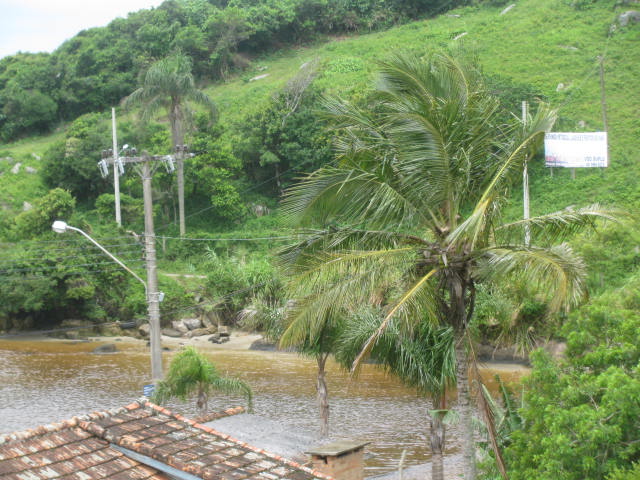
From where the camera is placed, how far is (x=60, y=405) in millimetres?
22016

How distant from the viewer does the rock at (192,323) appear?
3694 centimetres

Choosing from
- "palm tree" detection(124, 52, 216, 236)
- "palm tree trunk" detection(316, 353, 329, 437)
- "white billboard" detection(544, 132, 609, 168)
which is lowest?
"palm tree trunk" detection(316, 353, 329, 437)

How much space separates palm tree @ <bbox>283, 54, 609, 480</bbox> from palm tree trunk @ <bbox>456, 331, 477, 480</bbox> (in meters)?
0.02

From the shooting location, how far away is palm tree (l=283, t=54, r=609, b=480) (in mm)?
9914

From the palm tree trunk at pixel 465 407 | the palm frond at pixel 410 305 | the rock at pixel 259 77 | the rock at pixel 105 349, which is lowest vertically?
the rock at pixel 105 349

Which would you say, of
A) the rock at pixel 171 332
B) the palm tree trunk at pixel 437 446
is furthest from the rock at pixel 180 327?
the palm tree trunk at pixel 437 446

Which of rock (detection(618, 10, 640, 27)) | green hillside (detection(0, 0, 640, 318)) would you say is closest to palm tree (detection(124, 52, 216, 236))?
green hillside (detection(0, 0, 640, 318))

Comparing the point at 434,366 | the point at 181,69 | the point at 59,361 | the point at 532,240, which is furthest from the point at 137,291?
the point at 532,240

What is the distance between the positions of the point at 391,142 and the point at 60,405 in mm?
16179

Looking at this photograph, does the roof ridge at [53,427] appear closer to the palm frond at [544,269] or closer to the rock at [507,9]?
the palm frond at [544,269]

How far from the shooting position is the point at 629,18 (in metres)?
53.4

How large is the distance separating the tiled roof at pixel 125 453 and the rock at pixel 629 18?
178 feet

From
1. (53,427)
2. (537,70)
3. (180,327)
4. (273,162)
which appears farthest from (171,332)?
(537,70)

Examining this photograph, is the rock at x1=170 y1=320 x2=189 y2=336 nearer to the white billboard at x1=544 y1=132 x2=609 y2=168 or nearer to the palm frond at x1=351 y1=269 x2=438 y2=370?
the white billboard at x1=544 y1=132 x2=609 y2=168
